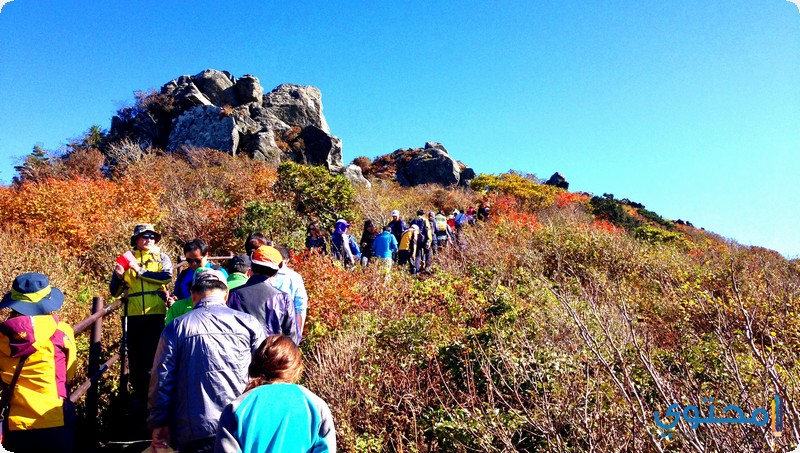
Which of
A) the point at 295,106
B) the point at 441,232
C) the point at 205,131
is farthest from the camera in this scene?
the point at 295,106

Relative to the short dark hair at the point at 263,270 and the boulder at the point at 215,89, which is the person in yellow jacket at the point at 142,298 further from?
the boulder at the point at 215,89

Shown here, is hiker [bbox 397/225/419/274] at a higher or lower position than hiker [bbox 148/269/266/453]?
higher

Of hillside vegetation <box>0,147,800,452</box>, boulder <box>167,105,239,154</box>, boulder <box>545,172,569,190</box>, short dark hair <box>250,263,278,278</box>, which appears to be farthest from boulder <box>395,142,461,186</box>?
short dark hair <box>250,263,278,278</box>

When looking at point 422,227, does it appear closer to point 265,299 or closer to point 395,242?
point 395,242

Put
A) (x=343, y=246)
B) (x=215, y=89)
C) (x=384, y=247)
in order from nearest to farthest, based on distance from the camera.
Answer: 1. (x=343, y=246)
2. (x=384, y=247)
3. (x=215, y=89)

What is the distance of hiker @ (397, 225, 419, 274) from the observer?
31.8 ft

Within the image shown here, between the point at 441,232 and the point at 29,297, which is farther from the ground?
the point at 441,232

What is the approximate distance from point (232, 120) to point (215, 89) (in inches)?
303

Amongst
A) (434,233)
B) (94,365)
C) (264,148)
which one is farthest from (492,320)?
(264,148)

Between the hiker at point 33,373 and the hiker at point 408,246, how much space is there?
281 inches

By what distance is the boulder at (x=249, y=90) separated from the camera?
3203cm

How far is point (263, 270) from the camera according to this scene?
3633mm

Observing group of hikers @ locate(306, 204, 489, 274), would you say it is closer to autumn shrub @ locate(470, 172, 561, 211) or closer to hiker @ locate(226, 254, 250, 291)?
hiker @ locate(226, 254, 250, 291)

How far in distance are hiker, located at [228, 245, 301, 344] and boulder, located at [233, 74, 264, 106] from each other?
3086 cm
